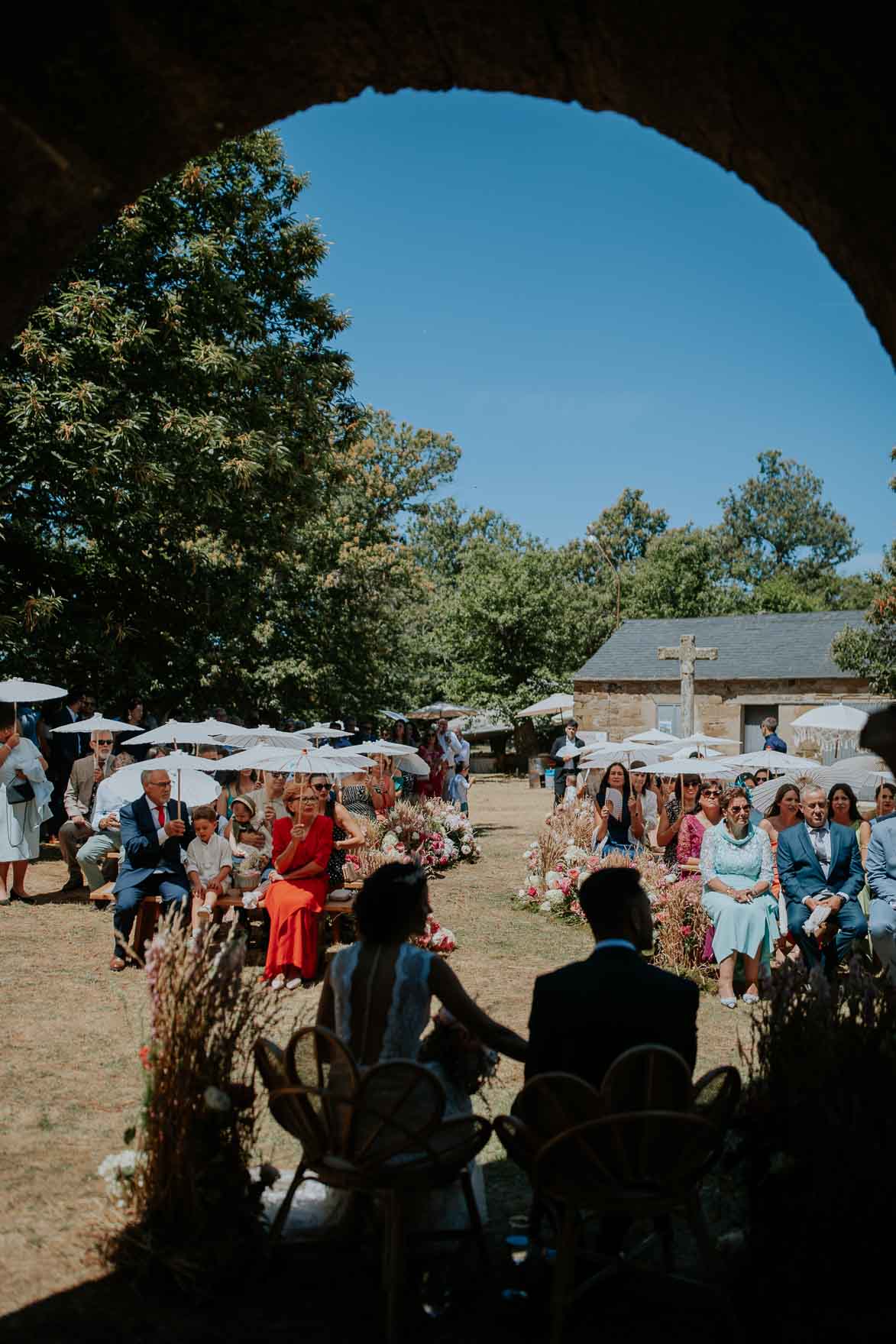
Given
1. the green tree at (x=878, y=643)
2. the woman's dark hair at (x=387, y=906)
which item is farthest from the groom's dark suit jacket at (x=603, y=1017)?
the green tree at (x=878, y=643)

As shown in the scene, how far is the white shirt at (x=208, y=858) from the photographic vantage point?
354 inches

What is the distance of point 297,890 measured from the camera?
27.0 ft

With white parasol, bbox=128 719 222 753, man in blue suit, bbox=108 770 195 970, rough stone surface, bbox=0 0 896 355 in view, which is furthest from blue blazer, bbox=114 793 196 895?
rough stone surface, bbox=0 0 896 355

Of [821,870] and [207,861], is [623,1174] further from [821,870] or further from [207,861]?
[207,861]

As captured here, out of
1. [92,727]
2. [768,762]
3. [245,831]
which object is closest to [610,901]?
[245,831]

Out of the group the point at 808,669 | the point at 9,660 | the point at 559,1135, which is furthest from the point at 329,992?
the point at 808,669

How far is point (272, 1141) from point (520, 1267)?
174 cm

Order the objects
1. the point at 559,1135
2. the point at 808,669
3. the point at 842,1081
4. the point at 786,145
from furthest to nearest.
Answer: the point at 808,669, the point at 842,1081, the point at 559,1135, the point at 786,145

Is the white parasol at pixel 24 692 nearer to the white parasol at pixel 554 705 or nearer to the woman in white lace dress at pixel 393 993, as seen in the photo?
the woman in white lace dress at pixel 393 993

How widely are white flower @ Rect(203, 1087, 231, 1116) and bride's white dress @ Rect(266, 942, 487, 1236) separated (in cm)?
45

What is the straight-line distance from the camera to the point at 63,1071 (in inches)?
232

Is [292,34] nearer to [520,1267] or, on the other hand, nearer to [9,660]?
[520,1267]

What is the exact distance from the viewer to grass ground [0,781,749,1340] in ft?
12.5

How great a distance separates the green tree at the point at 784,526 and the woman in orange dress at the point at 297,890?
Result: 240ft
